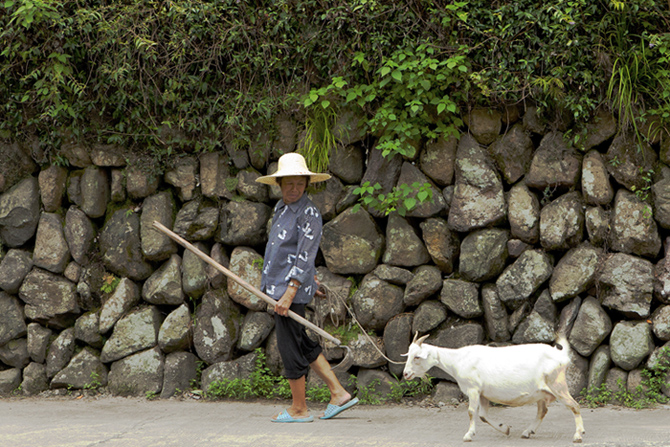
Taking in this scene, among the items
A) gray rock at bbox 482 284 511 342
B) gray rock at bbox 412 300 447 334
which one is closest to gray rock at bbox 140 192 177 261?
gray rock at bbox 412 300 447 334

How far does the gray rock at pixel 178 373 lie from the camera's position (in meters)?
5.61

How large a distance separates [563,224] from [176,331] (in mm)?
3464

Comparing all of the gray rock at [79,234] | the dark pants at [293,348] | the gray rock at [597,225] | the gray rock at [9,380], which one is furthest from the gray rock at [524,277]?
the gray rock at [9,380]

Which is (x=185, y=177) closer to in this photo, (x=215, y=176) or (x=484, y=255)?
(x=215, y=176)

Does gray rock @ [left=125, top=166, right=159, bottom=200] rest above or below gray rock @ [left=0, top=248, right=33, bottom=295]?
above

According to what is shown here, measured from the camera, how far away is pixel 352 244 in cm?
554

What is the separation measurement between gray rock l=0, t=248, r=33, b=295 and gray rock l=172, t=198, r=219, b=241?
1504 mm

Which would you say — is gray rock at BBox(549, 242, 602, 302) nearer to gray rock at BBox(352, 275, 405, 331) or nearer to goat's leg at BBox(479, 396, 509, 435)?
gray rock at BBox(352, 275, 405, 331)

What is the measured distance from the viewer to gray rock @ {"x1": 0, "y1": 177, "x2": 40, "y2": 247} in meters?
6.01

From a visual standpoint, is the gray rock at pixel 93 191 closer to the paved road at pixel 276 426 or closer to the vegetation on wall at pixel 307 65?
the vegetation on wall at pixel 307 65

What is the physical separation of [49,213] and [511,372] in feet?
14.7

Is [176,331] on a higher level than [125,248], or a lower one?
lower

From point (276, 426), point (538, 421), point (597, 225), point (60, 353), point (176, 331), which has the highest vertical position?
point (597, 225)

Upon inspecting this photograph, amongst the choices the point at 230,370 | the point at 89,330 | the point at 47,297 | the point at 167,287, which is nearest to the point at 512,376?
the point at 230,370
